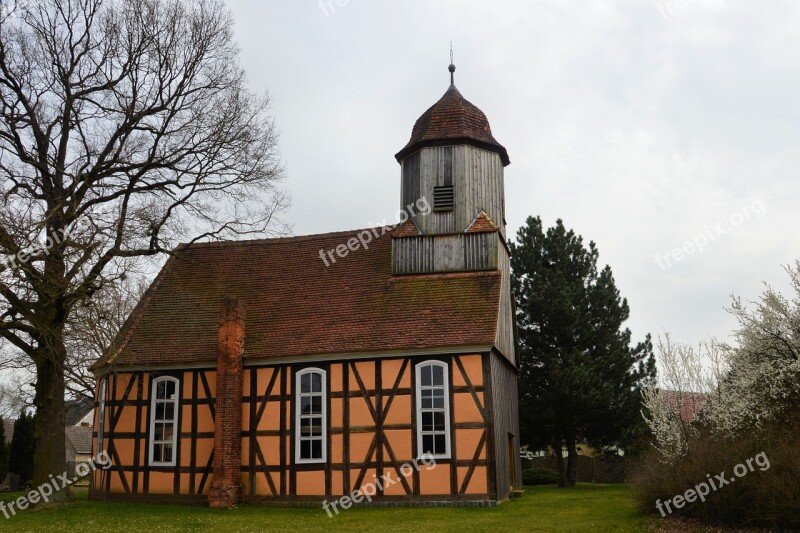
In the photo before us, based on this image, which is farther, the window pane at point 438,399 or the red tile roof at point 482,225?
the red tile roof at point 482,225

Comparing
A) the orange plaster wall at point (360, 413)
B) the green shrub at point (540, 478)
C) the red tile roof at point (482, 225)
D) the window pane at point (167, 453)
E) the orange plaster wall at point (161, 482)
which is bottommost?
the green shrub at point (540, 478)

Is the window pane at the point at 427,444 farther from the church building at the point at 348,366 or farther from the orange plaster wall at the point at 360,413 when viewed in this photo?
the orange plaster wall at the point at 360,413

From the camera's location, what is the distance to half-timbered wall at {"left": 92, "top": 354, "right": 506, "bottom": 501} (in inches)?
731

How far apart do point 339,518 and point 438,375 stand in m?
4.48

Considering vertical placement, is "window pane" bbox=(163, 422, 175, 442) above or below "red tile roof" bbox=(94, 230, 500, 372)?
below

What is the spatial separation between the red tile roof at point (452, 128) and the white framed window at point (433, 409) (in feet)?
24.3

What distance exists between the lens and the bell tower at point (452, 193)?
859 inches

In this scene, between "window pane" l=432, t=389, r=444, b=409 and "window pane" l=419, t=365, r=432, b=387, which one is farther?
"window pane" l=419, t=365, r=432, b=387

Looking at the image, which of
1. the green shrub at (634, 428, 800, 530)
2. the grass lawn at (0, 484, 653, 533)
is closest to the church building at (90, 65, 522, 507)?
the grass lawn at (0, 484, 653, 533)

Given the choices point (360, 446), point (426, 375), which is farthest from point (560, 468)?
point (360, 446)

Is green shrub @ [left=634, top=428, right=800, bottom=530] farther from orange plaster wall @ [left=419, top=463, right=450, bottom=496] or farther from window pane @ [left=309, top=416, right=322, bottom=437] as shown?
window pane @ [left=309, top=416, right=322, bottom=437]

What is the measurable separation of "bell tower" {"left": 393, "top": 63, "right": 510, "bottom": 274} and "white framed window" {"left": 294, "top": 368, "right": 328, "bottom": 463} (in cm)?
424

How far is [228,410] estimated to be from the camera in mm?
19906


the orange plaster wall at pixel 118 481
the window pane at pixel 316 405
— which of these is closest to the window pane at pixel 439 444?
the window pane at pixel 316 405
